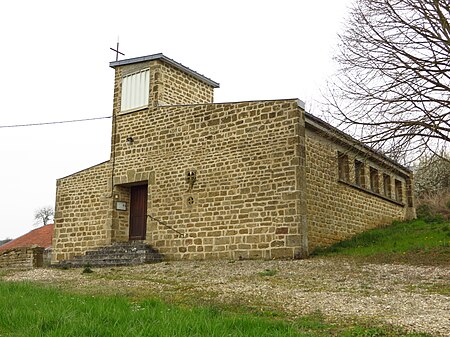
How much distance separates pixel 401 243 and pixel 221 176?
5552 millimetres

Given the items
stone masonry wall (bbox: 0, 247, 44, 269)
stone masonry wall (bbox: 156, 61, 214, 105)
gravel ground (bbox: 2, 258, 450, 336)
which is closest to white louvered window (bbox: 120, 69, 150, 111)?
stone masonry wall (bbox: 156, 61, 214, 105)

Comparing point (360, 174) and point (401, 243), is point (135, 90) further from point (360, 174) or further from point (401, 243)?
point (401, 243)

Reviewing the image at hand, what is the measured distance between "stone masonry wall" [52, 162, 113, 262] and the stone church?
38 millimetres

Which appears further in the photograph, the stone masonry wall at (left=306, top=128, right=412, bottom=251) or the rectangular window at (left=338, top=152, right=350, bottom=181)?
the rectangular window at (left=338, top=152, right=350, bottom=181)

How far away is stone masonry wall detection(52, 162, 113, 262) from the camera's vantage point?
1681cm

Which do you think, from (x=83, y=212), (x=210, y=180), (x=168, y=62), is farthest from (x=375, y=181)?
(x=83, y=212)

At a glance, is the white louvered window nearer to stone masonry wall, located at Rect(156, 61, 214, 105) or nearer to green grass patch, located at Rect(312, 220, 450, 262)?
stone masonry wall, located at Rect(156, 61, 214, 105)

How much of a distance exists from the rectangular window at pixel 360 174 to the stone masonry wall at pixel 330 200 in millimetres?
203

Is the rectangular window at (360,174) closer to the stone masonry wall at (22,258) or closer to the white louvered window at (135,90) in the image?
the white louvered window at (135,90)

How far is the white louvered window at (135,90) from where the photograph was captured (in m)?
16.8

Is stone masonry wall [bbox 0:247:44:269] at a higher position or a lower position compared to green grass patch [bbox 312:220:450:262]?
lower

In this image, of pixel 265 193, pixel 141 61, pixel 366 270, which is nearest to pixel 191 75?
pixel 141 61

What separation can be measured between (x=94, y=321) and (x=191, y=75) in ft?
44.1

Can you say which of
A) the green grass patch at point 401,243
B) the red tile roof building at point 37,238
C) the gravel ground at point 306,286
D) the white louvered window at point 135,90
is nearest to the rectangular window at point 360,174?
the green grass patch at point 401,243
